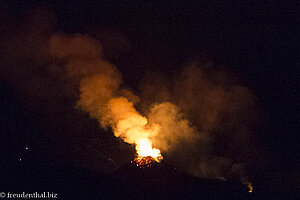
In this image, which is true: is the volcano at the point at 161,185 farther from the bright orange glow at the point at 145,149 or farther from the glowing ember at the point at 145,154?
the bright orange glow at the point at 145,149

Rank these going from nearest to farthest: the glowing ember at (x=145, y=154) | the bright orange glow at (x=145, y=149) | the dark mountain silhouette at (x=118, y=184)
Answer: the dark mountain silhouette at (x=118, y=184), the glowing ember at (x=145, y=154), the bright orange glow at (x=145, y=149)

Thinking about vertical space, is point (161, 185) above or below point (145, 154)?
below

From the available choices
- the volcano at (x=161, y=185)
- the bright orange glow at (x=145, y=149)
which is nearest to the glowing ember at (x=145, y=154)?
the bright orange glow at (x=145, y=149)

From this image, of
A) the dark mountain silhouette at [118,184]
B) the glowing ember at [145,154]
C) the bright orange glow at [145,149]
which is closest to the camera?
the dark mountain silhouette at [118,184]

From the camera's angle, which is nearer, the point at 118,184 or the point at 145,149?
the point at 118,184

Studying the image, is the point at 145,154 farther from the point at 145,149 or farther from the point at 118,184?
the point at 118,184

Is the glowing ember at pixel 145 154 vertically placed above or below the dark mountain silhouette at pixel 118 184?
above

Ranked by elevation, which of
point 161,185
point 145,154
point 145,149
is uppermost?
point 145,149

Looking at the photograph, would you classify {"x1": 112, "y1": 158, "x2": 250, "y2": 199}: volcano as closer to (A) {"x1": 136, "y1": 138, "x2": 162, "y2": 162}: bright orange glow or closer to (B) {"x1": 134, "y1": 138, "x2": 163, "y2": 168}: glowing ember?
(B) {"x1": 134, "y1": 138, "x2": 163, "y2": 168}: glowing ember

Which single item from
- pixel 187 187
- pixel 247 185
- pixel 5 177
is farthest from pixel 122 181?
pixel 247 185

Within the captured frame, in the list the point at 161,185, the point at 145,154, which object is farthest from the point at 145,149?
the point at 161,185

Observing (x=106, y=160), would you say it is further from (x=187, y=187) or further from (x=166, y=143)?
(x=187, y=187)

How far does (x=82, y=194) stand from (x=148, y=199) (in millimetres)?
5764

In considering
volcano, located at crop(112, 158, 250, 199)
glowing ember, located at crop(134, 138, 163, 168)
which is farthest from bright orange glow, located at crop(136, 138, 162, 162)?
volcano, located at crop(112, 158, 250, 199)
